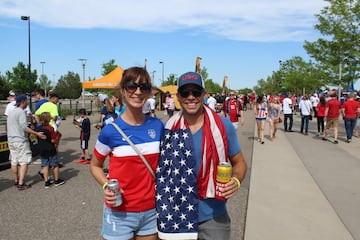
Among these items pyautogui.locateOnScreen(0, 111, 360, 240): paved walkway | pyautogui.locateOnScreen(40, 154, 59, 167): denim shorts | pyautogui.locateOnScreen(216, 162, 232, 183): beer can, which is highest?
pyautogui.locateOnScreen(216, 162, 232, 183): beer can

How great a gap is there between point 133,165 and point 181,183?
0.34 m

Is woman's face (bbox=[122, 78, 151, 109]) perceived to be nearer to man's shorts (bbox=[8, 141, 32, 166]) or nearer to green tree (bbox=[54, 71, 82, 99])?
man's shorts (bbox=[8, 141, 32, 166])

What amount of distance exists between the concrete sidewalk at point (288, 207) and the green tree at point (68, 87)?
2228 inches

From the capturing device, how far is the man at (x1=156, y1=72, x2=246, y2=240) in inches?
81.4

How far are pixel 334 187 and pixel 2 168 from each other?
23.0 feet

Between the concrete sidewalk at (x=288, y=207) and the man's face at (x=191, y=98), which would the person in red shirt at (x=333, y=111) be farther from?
the man's face at (x=191, y=98)

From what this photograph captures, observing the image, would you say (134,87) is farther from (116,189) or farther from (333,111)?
(333,111)

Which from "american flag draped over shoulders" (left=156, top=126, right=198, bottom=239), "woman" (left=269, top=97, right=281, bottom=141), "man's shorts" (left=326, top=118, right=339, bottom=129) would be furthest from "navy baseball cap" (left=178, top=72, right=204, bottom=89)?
"man's shorts" (left=326, top=118, right=339, bottom=129)

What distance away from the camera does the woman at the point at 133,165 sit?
6.98 ft

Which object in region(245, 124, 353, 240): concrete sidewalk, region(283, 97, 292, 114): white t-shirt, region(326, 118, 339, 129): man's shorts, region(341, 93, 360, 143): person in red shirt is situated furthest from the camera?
region(283, 97, 292, 114): white t-shirt

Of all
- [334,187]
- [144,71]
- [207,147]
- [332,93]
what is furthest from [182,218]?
[332,93]

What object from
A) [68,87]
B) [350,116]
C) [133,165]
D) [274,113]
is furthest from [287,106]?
[68,87]

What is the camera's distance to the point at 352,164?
7508 millimetres

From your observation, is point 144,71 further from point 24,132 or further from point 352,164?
point 352,164
